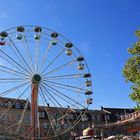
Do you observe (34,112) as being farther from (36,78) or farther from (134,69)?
(134,69)

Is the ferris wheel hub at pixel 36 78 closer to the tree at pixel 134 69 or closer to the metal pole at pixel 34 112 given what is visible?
the metal pole at pixel 34 112

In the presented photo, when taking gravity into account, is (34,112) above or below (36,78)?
below

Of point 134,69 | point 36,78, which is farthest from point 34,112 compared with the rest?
point 134,69

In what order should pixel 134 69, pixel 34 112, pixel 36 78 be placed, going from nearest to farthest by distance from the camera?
pixel 134 69, pixel 34 112, pixel 36 78

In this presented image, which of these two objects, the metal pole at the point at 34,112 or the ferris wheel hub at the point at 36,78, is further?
the ferris wheel hub at the point at 36,78

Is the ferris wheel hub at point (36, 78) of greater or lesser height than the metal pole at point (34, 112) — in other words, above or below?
above

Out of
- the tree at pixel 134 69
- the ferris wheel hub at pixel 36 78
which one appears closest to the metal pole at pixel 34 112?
the ferris wheel hub at pixel 36 78

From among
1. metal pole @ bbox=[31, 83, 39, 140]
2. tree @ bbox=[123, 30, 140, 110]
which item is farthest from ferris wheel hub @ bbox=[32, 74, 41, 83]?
tree @ bbox=[123, 30, 140, 110]

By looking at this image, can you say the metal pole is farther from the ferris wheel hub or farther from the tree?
the tree

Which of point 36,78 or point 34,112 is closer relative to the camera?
point 34,112

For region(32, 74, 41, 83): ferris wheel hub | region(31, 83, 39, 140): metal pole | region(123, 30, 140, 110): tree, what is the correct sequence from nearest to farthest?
region(123, 30, 140, 110): tree → region(31, 83, 39, 140): metal pole → region(32, 74, 41, 83): ferris wheel hub

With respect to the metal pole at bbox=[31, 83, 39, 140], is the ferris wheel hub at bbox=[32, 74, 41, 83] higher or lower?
higher

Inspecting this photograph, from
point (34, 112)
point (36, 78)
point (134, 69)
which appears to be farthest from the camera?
point (36, 78)

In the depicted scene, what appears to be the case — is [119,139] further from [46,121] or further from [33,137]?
[46,121]
